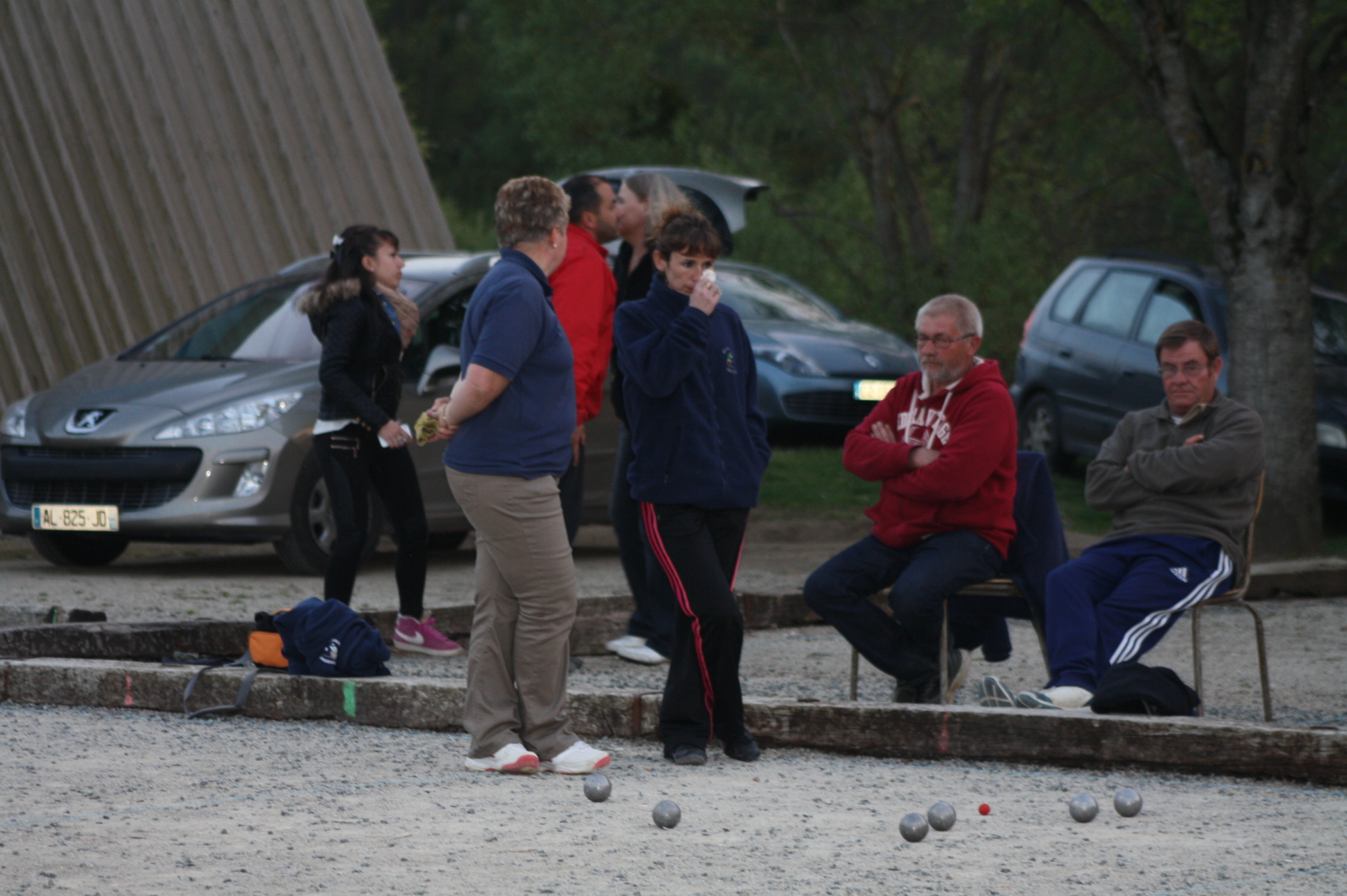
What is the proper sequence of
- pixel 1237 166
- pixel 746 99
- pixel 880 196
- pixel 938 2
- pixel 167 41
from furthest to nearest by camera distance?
pixel 746 99
pixel 880 196
pixel 938 2
pixel 167 41
pixel 1237 166

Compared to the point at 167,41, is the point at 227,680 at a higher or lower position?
lower

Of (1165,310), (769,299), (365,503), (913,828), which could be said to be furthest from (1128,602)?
(769,299)

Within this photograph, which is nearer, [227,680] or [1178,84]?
[227,680]

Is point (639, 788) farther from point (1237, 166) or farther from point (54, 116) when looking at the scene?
point (54, 116)

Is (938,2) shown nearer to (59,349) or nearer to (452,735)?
(59,349)

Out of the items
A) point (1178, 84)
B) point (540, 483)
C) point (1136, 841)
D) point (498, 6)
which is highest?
point (498, 6)

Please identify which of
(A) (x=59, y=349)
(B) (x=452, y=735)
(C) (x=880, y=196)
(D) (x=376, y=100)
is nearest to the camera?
(B) (x=452, y=735)

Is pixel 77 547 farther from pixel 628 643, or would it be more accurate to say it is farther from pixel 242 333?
pixel 628 643

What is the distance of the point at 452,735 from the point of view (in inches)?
232

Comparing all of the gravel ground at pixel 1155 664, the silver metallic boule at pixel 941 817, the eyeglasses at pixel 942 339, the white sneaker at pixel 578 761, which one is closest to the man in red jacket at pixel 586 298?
the gravel ground at pixel 1155 664

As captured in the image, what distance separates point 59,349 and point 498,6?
16517 millimetres

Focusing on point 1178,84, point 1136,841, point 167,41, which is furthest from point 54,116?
point 1136,841

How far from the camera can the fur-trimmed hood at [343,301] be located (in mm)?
7203

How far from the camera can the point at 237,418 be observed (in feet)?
30.8
